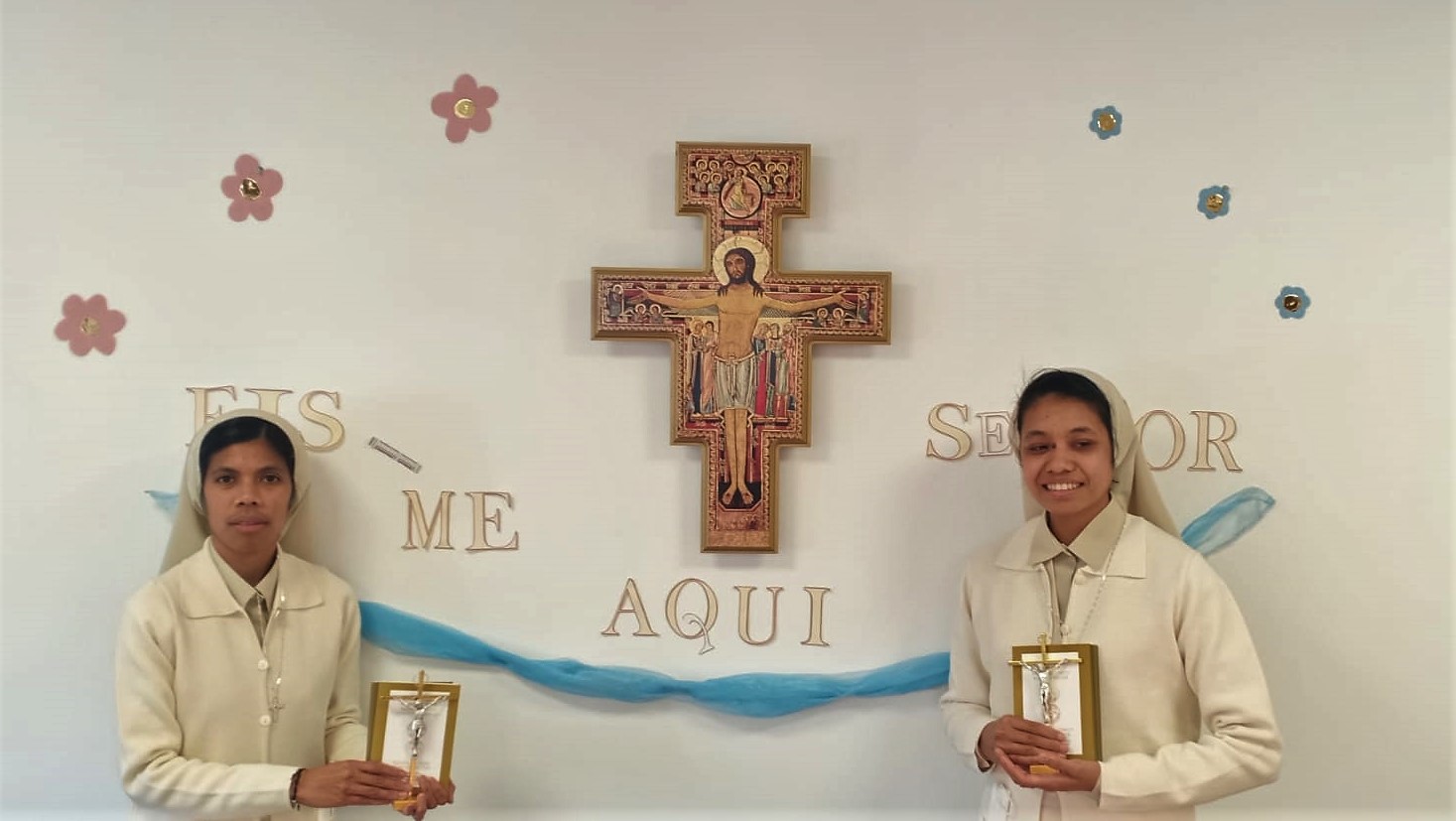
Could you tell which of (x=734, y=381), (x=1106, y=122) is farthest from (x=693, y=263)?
(x=1106, y=122)

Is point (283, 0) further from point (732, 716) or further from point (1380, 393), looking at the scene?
point (1380, 393)

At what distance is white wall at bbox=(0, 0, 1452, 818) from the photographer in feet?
8.33

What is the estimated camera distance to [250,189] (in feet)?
8.38

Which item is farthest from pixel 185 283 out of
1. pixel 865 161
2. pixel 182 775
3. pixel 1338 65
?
pixel 1338 65

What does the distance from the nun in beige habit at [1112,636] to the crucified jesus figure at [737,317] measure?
59 cm

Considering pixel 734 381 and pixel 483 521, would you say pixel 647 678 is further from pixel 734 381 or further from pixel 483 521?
pixel 734 381

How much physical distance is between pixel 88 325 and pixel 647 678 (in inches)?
59.7

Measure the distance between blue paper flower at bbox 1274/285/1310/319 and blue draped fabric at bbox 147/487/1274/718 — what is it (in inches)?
44.4

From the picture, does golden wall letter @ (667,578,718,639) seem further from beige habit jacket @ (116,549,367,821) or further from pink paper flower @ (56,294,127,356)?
pink paper flower @ (56,294,127,356)

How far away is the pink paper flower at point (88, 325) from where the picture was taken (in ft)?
8.34

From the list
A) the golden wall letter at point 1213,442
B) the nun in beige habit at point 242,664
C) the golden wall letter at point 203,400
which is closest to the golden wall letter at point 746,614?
the nun in beige habit at point 242,664

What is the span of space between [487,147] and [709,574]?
43.9 inches

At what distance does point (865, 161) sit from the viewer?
2582 mm

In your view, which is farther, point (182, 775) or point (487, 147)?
point (487, 147)
